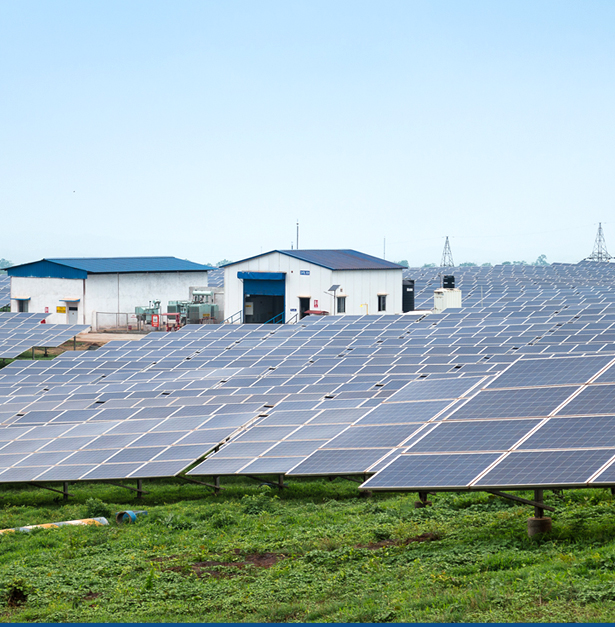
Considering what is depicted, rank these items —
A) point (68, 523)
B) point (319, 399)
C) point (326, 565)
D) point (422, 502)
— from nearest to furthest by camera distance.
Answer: point (326, 565), point (422, 502), point (68, 523), point (319, 399)

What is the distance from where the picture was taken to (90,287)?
68438 millimetres

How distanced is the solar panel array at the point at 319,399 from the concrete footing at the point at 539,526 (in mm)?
1283

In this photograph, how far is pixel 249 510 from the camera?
19.1m

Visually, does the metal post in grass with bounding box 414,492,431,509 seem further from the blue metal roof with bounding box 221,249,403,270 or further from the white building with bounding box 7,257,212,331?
the white building with bounding box 7,257,212,331

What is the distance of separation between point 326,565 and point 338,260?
180ft

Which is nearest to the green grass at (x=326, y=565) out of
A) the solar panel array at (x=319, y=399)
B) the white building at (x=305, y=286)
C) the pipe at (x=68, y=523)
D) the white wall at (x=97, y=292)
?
the pipe at (x=68, y=523)

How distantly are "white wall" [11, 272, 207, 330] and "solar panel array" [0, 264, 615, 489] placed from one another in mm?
22160

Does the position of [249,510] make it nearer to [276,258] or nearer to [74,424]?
[74,424]

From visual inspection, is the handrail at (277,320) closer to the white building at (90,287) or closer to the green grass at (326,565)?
the white building at (90,287)

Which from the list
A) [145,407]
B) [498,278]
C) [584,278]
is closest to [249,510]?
[145,407]

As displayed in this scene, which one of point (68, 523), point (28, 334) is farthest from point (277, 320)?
point (68, 523)

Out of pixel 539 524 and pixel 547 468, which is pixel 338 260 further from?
pixel 547 468

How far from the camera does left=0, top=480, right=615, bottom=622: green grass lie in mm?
10586

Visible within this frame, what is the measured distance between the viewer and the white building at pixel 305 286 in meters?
63.3
